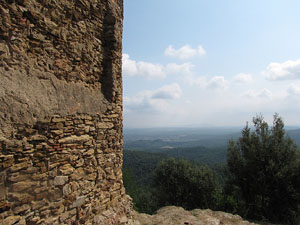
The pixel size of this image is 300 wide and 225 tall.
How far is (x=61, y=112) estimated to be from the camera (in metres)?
3.42

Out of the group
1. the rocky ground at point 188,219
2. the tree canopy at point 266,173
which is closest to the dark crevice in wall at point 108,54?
the rocky ground at point 188,219

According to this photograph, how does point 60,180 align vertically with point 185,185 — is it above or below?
above

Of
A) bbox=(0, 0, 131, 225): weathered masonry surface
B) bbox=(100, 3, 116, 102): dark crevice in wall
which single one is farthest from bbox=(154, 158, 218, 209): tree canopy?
bbox=(100, 3, 116, 102): dark crevice in wall

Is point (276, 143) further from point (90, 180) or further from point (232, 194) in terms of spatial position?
point (90, 180)

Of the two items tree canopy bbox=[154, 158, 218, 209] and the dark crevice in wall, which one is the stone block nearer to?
the dark crevice in wall

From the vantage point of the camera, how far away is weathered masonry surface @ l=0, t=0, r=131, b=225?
2721 mm

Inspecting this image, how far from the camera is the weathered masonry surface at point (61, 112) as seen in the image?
2.72 m

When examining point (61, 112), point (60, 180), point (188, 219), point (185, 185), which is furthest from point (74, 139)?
point (185, 185)

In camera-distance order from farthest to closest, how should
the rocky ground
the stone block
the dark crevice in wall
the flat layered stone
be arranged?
the rocky ground < the dark crevice in wall < the flat layered stone < the stone block

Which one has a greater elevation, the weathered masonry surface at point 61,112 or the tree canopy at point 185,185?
the weathered masonry surface at point 61,112

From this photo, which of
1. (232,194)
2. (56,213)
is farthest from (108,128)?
(232,194)

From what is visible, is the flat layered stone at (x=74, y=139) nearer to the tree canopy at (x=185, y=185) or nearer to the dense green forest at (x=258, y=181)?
the dense green forest at (x=258, y=181)

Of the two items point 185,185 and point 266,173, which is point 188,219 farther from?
point 185,185

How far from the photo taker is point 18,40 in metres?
2.89
